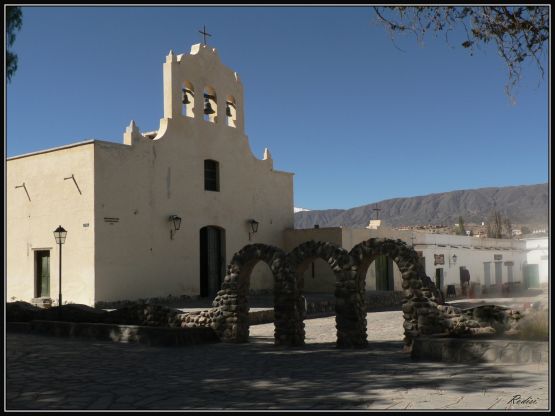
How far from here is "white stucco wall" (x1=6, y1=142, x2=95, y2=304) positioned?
1820 cm

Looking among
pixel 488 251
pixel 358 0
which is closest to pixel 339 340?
pixel 358 0

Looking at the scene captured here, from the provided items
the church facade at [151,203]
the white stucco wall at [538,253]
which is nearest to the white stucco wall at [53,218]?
the church facade at [151,203]

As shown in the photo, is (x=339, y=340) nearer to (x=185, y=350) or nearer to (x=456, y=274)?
(x=185, y=350)

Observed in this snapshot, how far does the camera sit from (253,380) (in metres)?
8.30

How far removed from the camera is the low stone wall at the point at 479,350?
8.63m

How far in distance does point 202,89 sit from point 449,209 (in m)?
117

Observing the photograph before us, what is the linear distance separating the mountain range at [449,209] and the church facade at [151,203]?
9467 cm

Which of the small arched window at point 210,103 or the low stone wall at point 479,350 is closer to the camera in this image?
the low stone wall at point 479,350

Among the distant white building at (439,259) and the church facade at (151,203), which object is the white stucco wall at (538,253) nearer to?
the distant white building at (439,259)

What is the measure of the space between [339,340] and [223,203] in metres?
11.4

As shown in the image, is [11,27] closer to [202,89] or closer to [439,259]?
[202,89]

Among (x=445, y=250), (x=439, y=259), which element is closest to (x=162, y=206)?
(x=439, y=259)

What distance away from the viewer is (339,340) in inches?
463

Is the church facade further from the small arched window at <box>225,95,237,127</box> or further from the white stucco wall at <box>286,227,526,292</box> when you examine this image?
the white stucco wall at <box>286,227,526,292</box>
